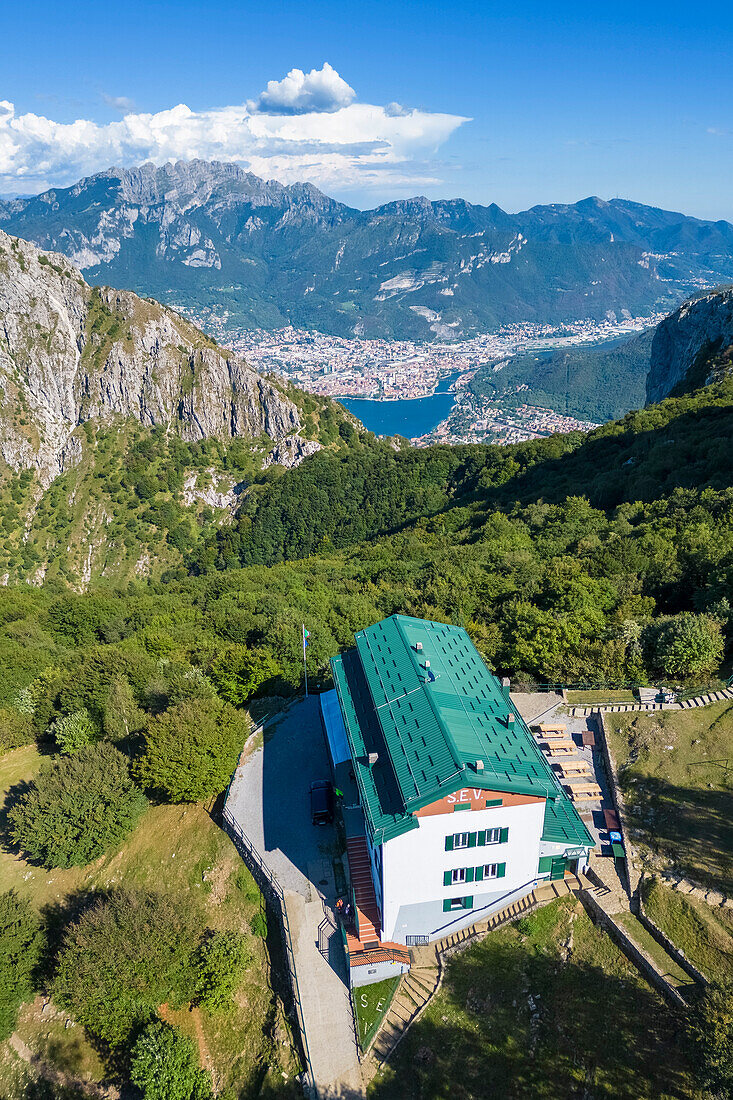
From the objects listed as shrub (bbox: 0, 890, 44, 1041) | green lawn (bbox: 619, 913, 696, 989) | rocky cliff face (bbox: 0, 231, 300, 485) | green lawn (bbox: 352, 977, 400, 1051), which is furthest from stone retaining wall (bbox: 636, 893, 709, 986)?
rocky cliff face (bbox: 0, 231, 300, 485)

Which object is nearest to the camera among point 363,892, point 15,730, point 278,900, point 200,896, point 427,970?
point 427,970

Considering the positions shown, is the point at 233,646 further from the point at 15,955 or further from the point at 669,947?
the point at 669,947

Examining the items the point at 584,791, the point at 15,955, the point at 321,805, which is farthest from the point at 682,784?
the point at 15,955

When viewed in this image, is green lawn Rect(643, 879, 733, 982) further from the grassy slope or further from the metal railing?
the grassy slope

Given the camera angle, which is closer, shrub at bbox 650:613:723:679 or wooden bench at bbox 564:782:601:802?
wooden bench at bbox 564:782:601:802

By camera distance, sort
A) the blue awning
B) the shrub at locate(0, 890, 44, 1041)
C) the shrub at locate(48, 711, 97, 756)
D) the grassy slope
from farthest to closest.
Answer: the shrub at locate(48, 711, 97, 756) < the blue awning < the shrub at locate(0, 890, 44, 1041) < the grassy slope
